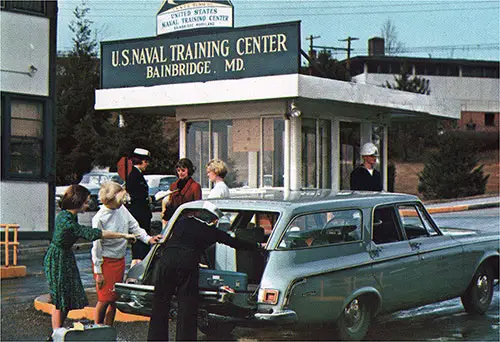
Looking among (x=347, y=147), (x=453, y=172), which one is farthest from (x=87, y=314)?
(x=453, y=172)

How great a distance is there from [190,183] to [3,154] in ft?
31.2

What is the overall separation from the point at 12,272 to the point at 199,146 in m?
4.67

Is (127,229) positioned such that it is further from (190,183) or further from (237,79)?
(237,79)

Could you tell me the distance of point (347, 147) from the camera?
1703 centimetres

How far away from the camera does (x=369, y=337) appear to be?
333 inches

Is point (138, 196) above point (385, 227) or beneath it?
above

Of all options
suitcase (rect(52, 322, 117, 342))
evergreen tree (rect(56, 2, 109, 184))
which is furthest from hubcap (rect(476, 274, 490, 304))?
evergreen tree (rect(56, 2, 109, 184))

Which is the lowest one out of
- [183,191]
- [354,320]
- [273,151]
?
[354,320]

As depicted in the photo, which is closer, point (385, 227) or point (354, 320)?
point (354, 320)

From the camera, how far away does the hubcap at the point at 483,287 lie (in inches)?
384

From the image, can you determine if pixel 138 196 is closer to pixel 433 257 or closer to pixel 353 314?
pixel 353 314

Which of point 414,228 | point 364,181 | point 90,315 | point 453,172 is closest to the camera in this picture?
point 414,228

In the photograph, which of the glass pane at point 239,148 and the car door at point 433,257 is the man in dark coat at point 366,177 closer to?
the car door at point 433,257

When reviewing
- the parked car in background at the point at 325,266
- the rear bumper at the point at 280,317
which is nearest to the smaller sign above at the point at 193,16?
the parked car in background at the point at 325,266
